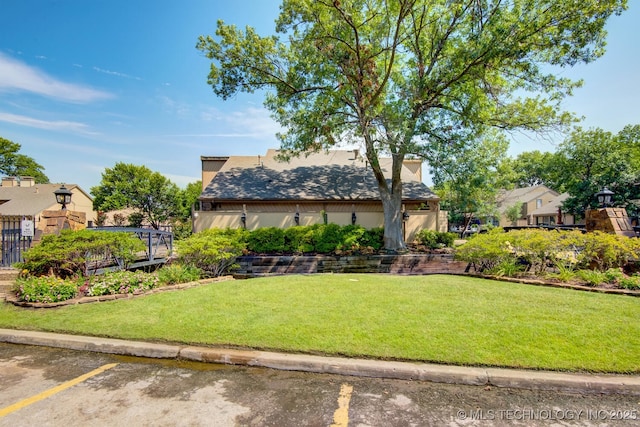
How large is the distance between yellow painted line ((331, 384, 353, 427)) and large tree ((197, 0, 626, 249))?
380 inches

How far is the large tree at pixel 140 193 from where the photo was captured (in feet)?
84.0

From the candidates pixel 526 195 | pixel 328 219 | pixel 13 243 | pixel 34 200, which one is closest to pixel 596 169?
pixel 526 195

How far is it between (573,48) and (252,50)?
11.6 m

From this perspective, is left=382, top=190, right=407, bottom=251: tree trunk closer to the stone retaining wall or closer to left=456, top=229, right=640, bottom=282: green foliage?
the stone retaining wall

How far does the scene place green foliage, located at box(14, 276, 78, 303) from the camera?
6211 mm

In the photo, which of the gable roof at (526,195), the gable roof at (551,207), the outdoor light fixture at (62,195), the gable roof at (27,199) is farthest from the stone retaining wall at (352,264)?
the gable roof at (526,195)

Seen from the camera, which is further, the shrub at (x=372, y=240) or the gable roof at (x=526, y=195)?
the gable roof at (x=526, y=195)

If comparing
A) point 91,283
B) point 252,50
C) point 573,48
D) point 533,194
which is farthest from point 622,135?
point 91,283

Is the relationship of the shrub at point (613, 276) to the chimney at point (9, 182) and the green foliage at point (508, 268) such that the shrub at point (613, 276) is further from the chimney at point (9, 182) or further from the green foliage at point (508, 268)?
the chimney at point (9, 182)

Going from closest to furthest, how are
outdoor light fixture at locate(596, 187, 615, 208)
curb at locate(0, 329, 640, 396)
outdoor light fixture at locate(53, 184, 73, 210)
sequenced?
curb at locate(0, 329, 640, 396) → outdoor light fixture at locate(53, 184, 73, 210) → outdoor light fixture at locate(596, 187, 615, 208)

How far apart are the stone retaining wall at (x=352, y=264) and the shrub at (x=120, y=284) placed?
3.70m

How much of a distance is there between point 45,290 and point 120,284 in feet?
4.22

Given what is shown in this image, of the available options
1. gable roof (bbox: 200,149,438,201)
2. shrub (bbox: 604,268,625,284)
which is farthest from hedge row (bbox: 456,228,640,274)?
gable roof (bbox: 200,149,438,201)

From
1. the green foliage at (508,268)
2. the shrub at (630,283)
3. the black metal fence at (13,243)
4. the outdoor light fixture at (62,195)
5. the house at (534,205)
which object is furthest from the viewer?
the house at (534,205)
